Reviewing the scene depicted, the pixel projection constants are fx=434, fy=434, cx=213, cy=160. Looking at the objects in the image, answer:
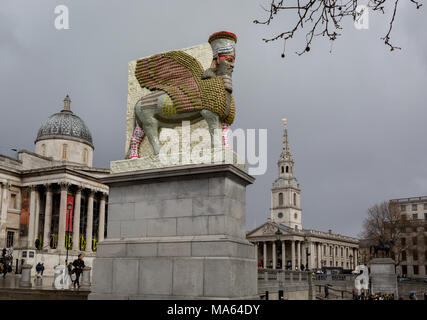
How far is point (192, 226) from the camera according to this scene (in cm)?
1212

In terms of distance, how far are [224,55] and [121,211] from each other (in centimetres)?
578

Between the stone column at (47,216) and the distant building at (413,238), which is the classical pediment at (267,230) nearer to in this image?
the distant building at (413,238)

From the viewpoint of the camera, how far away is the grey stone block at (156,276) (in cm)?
1182

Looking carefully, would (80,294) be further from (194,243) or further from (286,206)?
(286,206)

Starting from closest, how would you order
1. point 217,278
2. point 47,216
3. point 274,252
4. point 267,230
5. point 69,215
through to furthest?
point 217,278
point 69,215
point 47,216
point 274,252
point 267,230

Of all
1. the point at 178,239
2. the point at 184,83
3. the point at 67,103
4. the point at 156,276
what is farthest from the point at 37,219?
the point at 178,239

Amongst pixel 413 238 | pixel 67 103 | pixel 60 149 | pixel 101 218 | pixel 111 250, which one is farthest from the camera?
pixel 413 238

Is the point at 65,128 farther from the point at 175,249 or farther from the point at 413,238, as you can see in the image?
the point at 413,238

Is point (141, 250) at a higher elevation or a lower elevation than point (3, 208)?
lower

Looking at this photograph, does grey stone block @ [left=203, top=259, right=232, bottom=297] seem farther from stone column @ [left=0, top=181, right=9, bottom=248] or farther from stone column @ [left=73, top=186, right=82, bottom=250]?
stone column @ [left=0, top=181, right=9, bottom=248]

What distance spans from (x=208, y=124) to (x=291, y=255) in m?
128

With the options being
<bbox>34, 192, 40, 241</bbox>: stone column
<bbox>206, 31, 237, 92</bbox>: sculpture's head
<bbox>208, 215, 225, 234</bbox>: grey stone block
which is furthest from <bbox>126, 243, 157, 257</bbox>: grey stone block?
<bbox>34, 192, 40, 241</bbox>: stone column

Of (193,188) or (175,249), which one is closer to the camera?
(175,249)

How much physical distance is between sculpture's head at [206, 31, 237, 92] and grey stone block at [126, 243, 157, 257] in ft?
17.3
